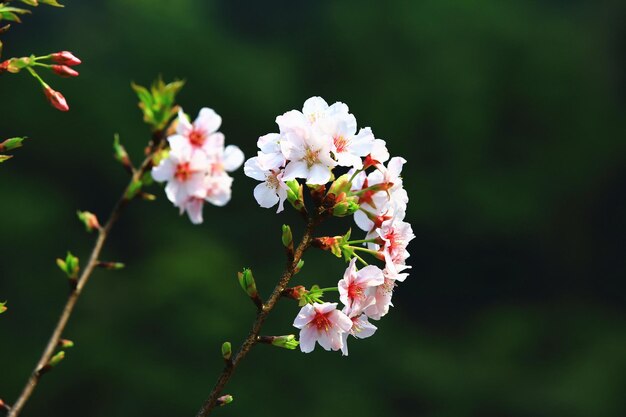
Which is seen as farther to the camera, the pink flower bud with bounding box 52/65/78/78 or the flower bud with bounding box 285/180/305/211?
the flower bud with bounding box 285/180/305/211

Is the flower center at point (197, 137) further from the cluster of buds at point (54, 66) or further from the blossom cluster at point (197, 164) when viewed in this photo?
the cluster of buds at point (54, 66)

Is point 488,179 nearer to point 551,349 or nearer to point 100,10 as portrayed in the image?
point 551,349

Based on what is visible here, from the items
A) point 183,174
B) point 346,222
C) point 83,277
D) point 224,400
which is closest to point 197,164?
point 183,174

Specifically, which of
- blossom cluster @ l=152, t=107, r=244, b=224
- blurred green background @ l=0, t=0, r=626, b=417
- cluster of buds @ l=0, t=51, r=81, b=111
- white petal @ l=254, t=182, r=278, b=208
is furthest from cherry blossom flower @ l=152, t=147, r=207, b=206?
blurred green background @ l=0, t=0, r=626, b=417

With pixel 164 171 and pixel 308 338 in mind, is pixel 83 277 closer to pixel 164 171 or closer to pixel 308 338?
pixel 164 171

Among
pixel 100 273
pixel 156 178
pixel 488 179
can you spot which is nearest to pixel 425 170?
pixel 488 179

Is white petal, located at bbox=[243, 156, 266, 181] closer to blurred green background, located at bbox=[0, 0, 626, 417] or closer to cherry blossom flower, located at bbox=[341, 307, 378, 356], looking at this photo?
cherry blossom flower, located at bbox=[341, 307, 378, 356]
